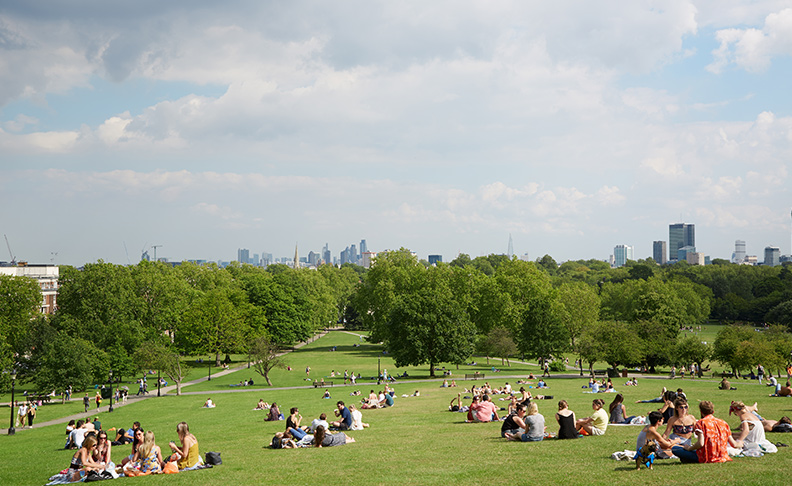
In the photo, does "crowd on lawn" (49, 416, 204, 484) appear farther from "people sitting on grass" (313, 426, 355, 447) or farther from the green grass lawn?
"people sitting on grass" (313, 426, 355, 447)

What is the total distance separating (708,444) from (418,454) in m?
6.92

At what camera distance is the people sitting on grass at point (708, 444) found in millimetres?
13305

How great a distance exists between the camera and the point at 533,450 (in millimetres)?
16047

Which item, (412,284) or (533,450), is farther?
(412,284)

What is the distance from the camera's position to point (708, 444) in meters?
13.3

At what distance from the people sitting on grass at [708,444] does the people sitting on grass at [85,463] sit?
13988 millimetres

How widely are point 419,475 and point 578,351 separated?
47617 mm

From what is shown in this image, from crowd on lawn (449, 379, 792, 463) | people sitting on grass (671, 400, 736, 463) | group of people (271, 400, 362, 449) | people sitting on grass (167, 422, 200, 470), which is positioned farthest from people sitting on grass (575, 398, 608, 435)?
people sitting on grass (167, 422, 200, 470)

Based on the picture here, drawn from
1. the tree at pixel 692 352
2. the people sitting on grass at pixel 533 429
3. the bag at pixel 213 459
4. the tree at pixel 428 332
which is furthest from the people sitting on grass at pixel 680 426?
the tree at pixel 692 352

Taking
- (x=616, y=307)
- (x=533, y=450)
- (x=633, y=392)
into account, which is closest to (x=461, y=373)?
(x=633, y=392)

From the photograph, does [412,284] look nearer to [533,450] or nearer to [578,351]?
[578,351]

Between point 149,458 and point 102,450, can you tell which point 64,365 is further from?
point 149,458

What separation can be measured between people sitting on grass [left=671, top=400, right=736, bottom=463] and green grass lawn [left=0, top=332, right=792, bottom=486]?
30 cm

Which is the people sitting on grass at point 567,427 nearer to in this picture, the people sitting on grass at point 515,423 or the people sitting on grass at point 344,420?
Result: the people sitting on grass at point 515,423
